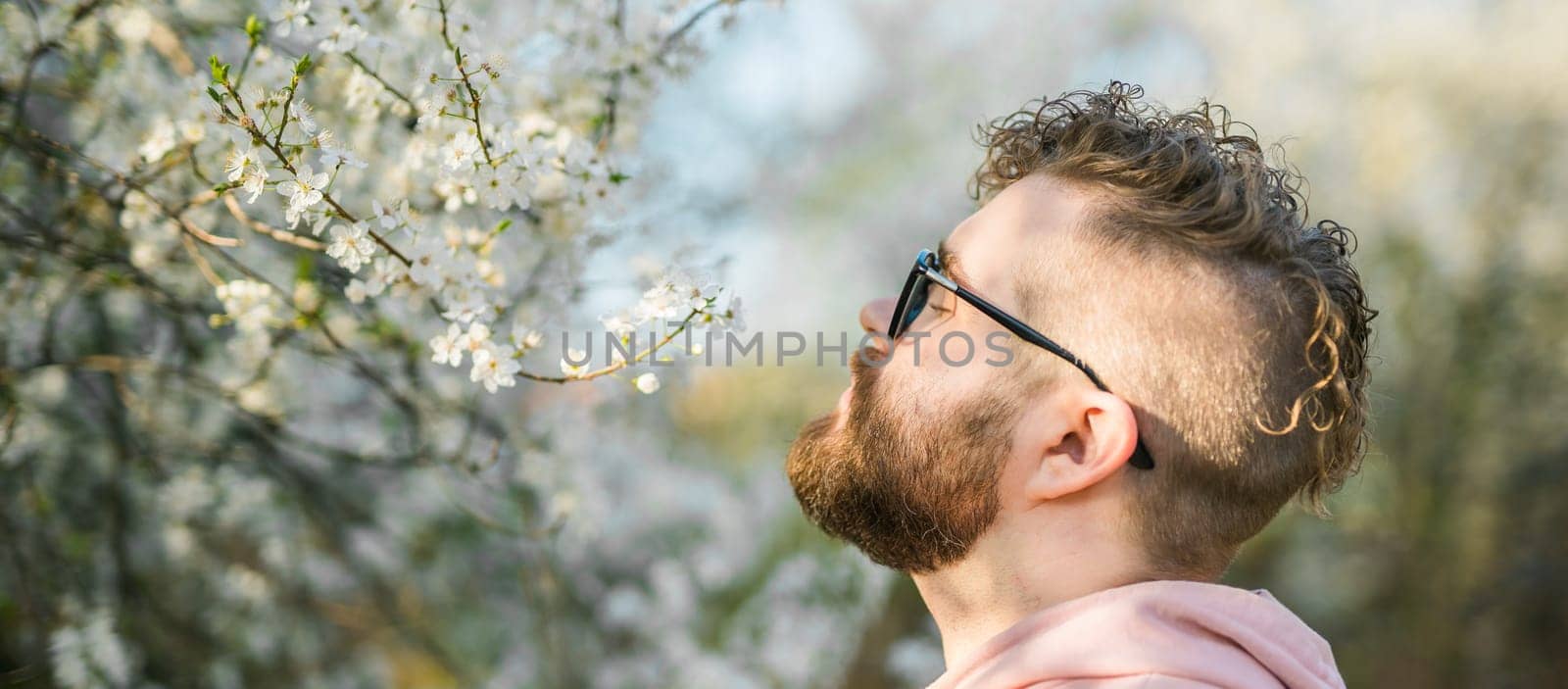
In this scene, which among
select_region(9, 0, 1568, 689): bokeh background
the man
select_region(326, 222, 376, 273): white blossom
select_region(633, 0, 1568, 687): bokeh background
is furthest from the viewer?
select_region(633, 0, 1568, 687): bokeh background

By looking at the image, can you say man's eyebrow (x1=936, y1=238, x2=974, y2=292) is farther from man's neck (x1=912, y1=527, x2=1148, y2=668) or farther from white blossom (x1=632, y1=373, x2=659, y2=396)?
white blossom (x1=632, y1=373, x2=659, y2=396)

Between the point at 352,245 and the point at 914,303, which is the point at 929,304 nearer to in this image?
the point at 914,303

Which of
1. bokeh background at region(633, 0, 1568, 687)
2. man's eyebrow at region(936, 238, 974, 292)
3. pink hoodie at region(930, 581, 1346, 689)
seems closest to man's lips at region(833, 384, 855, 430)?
man's eyebrow at region(936, 238, 974, 292)

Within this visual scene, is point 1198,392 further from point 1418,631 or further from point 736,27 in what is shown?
point 1418,631

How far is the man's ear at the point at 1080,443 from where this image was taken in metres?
1.38

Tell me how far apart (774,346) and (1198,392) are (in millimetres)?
5976

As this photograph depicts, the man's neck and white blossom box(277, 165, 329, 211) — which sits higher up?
white blossom box(277, 165, 329, 211)

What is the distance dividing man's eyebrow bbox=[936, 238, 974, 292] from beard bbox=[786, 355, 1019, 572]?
0.19 meters

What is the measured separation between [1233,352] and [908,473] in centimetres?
47

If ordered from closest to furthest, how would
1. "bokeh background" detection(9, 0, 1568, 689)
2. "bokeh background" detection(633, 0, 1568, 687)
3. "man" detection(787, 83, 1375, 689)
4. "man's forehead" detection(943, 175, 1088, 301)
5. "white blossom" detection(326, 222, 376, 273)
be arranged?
"white blossom" detection(326, 222, 376, 273) → "man" detection(787, 83, 1375, 689) → "man's forehead" detection(943, 175, 1088, 301) → "bokeh background" detection(9, 0, 1568, 689) → "bokeh background" detection(633, 0, 1568, 687)

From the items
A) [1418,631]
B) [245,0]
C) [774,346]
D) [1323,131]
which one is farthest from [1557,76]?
[245,0]

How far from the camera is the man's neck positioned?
54.9 inches

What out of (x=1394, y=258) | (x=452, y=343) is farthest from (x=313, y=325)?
(x=1394, y=258)

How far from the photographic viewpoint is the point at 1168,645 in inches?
48.4
